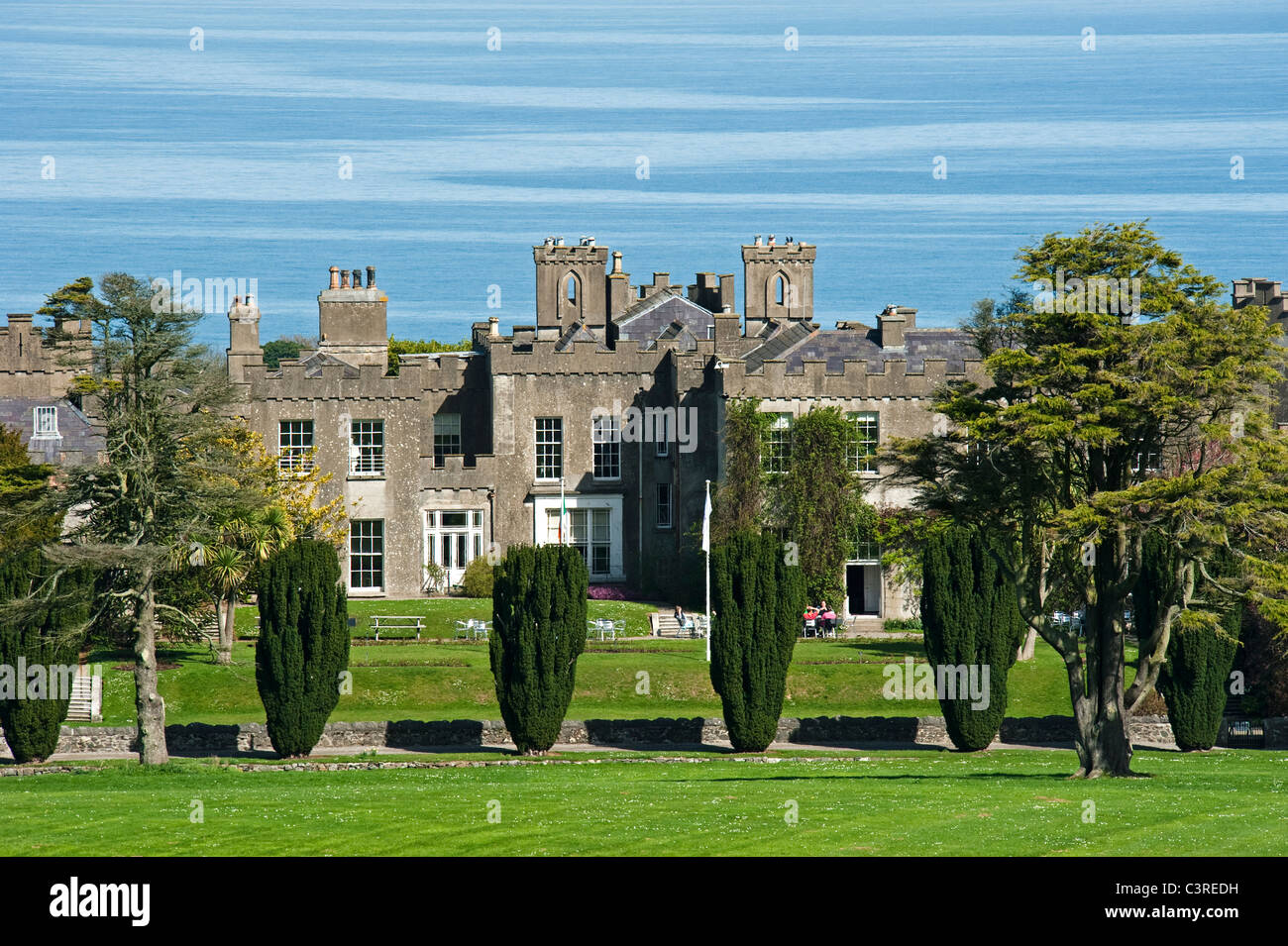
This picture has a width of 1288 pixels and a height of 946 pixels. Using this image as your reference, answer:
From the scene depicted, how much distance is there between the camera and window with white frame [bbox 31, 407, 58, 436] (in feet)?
176

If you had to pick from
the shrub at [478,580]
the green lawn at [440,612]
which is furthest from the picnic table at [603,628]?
the shrub at [478,580]

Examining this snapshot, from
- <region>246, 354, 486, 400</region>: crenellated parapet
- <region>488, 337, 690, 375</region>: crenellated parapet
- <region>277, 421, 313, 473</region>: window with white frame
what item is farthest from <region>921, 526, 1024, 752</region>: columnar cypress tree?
<region>277, 421, 313, 473</region>: window with white frame

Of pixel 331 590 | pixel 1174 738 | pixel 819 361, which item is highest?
pixel 819 361

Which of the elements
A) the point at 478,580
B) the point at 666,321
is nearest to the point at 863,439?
the point at 478,580

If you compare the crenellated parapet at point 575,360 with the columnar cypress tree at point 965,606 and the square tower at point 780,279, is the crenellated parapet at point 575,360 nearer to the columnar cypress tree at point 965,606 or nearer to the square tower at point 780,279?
the square tower at point 780,279

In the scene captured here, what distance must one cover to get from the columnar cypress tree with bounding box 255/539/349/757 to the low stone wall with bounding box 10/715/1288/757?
1.08 meters

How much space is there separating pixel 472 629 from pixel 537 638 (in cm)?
1047

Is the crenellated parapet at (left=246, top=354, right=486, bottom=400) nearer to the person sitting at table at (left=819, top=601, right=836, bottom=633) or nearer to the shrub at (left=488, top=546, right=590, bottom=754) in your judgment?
the person sitting at table at (left=819, top=601, right=836, bottom=633)

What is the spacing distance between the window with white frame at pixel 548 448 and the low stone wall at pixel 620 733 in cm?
1946

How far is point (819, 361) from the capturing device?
52.6m

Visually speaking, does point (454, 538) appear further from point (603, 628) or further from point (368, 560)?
point (603, 628)
